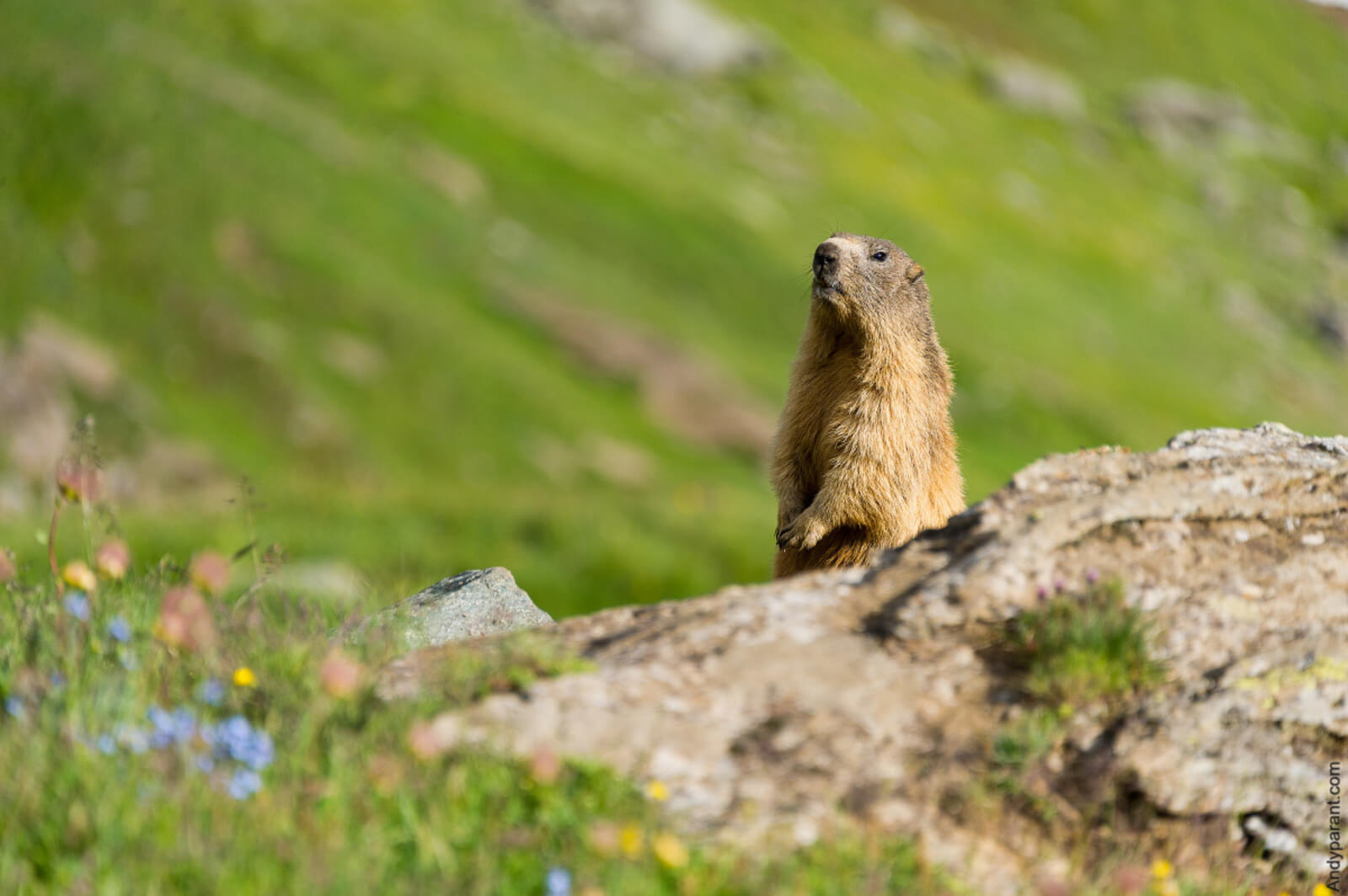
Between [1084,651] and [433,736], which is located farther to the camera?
[1084,651]

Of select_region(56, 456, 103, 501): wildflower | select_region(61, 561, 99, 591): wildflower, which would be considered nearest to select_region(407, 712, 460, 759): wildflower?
select_region(61, 561, 99, 591): wildflower

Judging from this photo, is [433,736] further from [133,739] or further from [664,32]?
[664,32]

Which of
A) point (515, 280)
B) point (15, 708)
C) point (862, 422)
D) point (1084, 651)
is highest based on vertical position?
point (515, 280)

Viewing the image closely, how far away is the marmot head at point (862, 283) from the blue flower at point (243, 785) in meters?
6.13

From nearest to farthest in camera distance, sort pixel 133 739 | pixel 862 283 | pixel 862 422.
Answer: pixel 133 739
pixel 862 422
pixel 862 283

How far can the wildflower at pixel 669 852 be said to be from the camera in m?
3.76

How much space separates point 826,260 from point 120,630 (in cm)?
601

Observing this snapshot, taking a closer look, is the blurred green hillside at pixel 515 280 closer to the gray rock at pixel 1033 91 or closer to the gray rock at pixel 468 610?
the gray rock at pixel 468 610

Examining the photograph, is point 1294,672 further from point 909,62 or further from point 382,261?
point 909,62

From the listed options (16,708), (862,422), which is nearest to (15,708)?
(16,708)

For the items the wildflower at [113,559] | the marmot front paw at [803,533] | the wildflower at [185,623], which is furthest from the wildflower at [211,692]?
the marmot front paw at [803,533]

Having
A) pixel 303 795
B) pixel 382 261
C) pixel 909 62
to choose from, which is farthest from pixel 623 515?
pixel 909 62

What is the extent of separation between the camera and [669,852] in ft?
12.3

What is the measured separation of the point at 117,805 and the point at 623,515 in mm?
16262
